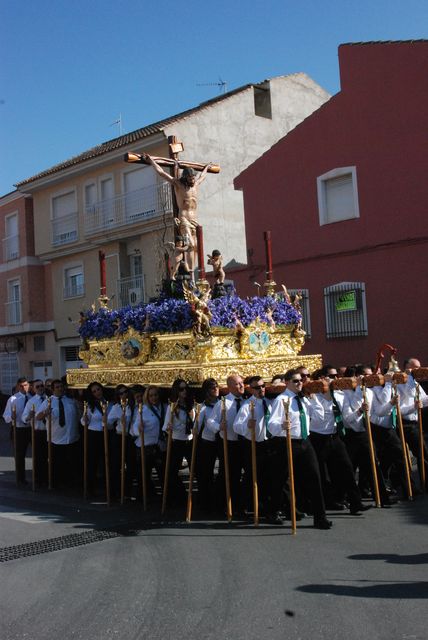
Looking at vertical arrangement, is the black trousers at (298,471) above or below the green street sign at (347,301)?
below

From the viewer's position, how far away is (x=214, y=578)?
512cm

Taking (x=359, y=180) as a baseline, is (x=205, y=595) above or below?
below

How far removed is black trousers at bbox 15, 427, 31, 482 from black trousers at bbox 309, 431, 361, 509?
4.97m

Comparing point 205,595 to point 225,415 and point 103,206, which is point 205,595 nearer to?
point 225,415

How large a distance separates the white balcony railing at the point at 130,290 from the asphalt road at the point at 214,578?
14.2 metres

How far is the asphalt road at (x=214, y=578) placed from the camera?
4.17 m

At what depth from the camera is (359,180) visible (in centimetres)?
1616

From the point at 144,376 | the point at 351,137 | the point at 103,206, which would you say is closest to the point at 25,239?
the point at 103,206

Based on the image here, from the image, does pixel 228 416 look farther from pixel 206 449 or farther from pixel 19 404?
pixel 19 404

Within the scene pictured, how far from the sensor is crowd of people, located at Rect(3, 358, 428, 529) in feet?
22.4

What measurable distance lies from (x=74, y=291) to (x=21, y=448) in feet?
46.6

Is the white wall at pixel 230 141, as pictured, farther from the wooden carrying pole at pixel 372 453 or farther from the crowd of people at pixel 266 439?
the wooden carrying pole at pixel 372 453

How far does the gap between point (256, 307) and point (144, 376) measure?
5.50 feet

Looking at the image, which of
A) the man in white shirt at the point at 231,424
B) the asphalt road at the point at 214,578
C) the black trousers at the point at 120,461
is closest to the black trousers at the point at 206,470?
the man in white shirt at the point at 231,424
